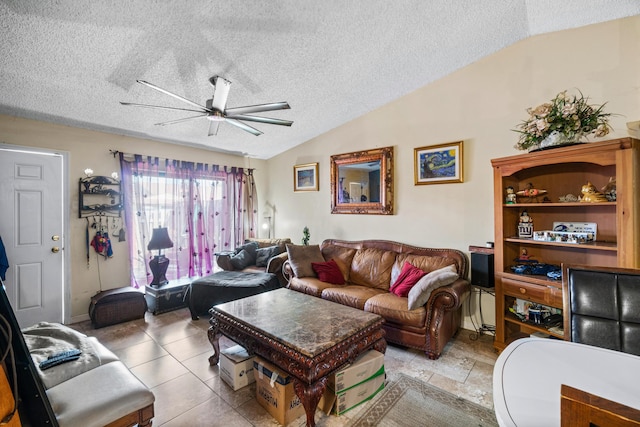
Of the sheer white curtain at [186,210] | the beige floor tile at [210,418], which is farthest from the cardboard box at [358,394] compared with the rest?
the sheer white curtain at [186,210]

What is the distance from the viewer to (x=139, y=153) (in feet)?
13.2

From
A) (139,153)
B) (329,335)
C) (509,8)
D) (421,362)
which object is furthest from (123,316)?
(509,8)

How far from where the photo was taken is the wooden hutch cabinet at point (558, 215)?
1.97 meters

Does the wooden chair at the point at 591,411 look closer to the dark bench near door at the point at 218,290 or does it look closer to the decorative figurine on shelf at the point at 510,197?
the decorative figurine on shelf at the point at 510,197

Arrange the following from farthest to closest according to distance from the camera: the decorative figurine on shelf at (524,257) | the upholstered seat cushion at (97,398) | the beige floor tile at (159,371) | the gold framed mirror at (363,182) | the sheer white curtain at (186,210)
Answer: the sheer white curtain at (186,210), the gold framed mirror at (363,182), the decorative figurine on shelf at (524,257), the beige floor tile at (159,371), the upholstered seat cushion at (97,398)

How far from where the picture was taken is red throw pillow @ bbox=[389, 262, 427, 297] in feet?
9.76

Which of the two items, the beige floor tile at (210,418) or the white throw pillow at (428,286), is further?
the white throw pillow at (428,286)

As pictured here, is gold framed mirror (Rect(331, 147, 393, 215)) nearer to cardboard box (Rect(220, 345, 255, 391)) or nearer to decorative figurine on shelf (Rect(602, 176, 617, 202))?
decorative figurine on shelf (Rect(602, 176, 617, 202))

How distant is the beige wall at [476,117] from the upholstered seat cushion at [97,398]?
3.11 metres

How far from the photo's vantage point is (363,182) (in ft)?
13.3

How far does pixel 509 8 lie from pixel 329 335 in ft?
9.71

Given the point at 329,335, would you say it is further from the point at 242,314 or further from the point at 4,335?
the point at 4,335

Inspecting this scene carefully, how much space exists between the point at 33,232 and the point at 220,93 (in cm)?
294

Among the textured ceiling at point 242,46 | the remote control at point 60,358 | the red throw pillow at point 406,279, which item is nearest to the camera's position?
the remote control at point 60,358
